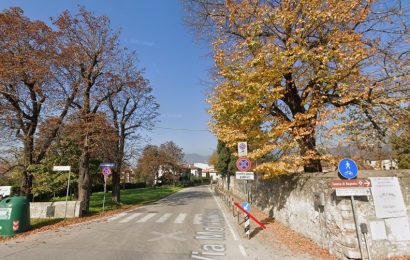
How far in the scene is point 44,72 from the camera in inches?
672

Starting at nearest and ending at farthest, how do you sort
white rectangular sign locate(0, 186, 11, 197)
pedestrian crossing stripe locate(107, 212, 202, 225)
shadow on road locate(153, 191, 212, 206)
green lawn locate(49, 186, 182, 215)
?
pedestrian crossing stripe locate(107, 212, 202, 225), white rectangular sign locate(0, 186, 11, 197), green lawn locate(49, 186, 182, 215), shadow on road locate(153, 191, 212, 206)

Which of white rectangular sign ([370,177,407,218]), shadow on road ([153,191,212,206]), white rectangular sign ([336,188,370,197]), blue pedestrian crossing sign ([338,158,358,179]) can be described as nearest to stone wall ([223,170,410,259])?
white rectangular sign ([370,177,407,218])

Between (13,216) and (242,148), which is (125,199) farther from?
(242,148)

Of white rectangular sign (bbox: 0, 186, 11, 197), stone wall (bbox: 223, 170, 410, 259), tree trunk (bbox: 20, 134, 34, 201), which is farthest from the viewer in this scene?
white rectangular sign (bbox: 0, 186, 11, 197)

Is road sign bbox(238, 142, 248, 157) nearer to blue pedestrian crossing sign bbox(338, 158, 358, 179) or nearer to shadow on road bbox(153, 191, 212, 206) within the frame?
blue pedestrian crossing sign bbox(338, 158, 358, 179)

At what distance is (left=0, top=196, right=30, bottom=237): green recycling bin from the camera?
11.5 meters

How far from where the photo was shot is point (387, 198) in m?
8.02

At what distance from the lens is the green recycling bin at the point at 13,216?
37.7 feet

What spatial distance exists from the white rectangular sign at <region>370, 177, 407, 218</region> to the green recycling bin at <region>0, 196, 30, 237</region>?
1239cm

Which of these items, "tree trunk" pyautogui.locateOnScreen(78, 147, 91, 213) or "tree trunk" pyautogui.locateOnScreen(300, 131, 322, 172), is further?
"tree trunk" pyautogui.locateOnScreen(78, 147, 91, 213)

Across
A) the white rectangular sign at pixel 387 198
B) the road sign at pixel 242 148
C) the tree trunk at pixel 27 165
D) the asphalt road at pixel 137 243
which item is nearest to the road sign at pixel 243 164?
the road sign at pixel 242 148

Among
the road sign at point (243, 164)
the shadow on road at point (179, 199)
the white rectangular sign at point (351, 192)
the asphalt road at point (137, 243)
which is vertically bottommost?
the asphalt road at point (137, 243)

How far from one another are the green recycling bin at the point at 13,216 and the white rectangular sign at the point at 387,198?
12.4 meters

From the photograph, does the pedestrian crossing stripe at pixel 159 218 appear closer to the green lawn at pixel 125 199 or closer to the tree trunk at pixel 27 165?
the green lawn at pixel 125 199
